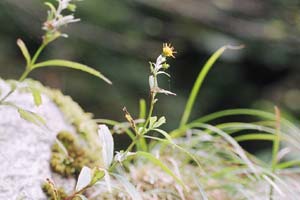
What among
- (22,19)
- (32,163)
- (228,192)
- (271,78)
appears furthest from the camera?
(271,78)

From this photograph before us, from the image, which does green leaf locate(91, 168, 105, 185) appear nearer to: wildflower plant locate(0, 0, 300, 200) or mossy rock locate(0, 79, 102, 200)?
wildflower plant locate(0, 0, 300, 200)

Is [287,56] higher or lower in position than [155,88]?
lower

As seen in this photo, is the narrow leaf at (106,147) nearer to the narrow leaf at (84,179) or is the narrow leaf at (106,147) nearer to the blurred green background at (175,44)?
the narrow leaf at (84,179)

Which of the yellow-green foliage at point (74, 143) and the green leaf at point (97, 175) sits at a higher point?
the green leaf at point (97, 175)

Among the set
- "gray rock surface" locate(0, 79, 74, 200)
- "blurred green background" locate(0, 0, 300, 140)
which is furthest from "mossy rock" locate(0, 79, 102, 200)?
"blurred green background" locate(0, 0, 300, 140)

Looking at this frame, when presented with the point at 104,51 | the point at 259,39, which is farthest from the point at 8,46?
the point at 259,39

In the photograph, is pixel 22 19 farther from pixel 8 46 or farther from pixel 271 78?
pixel 271 78

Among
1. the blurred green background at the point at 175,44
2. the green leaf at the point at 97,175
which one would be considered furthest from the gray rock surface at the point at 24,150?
the blurred green background at the point at 175,44
